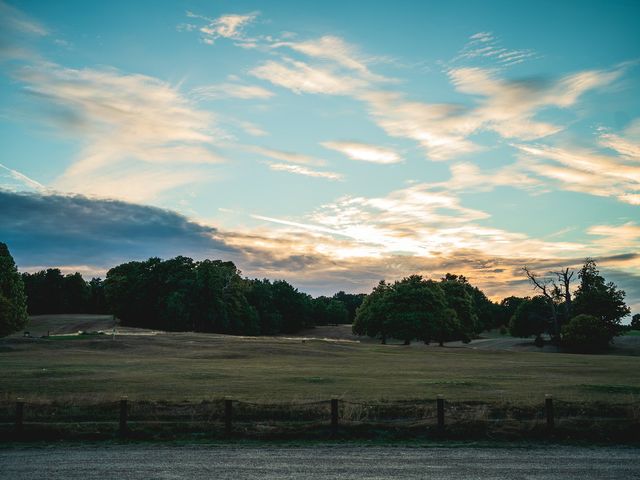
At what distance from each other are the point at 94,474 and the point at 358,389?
1848 centimetres

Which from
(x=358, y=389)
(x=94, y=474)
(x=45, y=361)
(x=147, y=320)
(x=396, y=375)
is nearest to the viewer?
(x=94, y=474)

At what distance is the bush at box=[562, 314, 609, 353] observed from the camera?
8638 cm

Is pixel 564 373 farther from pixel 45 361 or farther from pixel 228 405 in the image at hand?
pixel 45 361

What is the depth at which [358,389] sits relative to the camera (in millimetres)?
30766

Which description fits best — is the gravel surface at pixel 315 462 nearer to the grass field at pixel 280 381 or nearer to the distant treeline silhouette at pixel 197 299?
the grass field at pixel 280 381

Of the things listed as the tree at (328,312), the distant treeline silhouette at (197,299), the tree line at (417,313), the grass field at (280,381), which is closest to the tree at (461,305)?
the tree line at (417,313)

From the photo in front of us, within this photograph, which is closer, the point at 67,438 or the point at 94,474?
the point at 94,474

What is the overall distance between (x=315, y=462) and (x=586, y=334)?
3247 inches

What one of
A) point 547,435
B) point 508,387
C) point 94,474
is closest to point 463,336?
point 508,387

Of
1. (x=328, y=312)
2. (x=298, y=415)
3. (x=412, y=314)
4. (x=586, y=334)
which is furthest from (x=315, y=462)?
(x=328, y=312)

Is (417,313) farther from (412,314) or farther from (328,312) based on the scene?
(328,312)

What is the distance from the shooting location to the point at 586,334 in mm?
86312

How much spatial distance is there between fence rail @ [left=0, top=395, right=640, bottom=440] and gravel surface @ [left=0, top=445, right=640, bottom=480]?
196 cm

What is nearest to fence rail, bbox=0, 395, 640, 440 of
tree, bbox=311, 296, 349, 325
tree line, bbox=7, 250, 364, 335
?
tree line, bbox=7, 250, 364, 335
